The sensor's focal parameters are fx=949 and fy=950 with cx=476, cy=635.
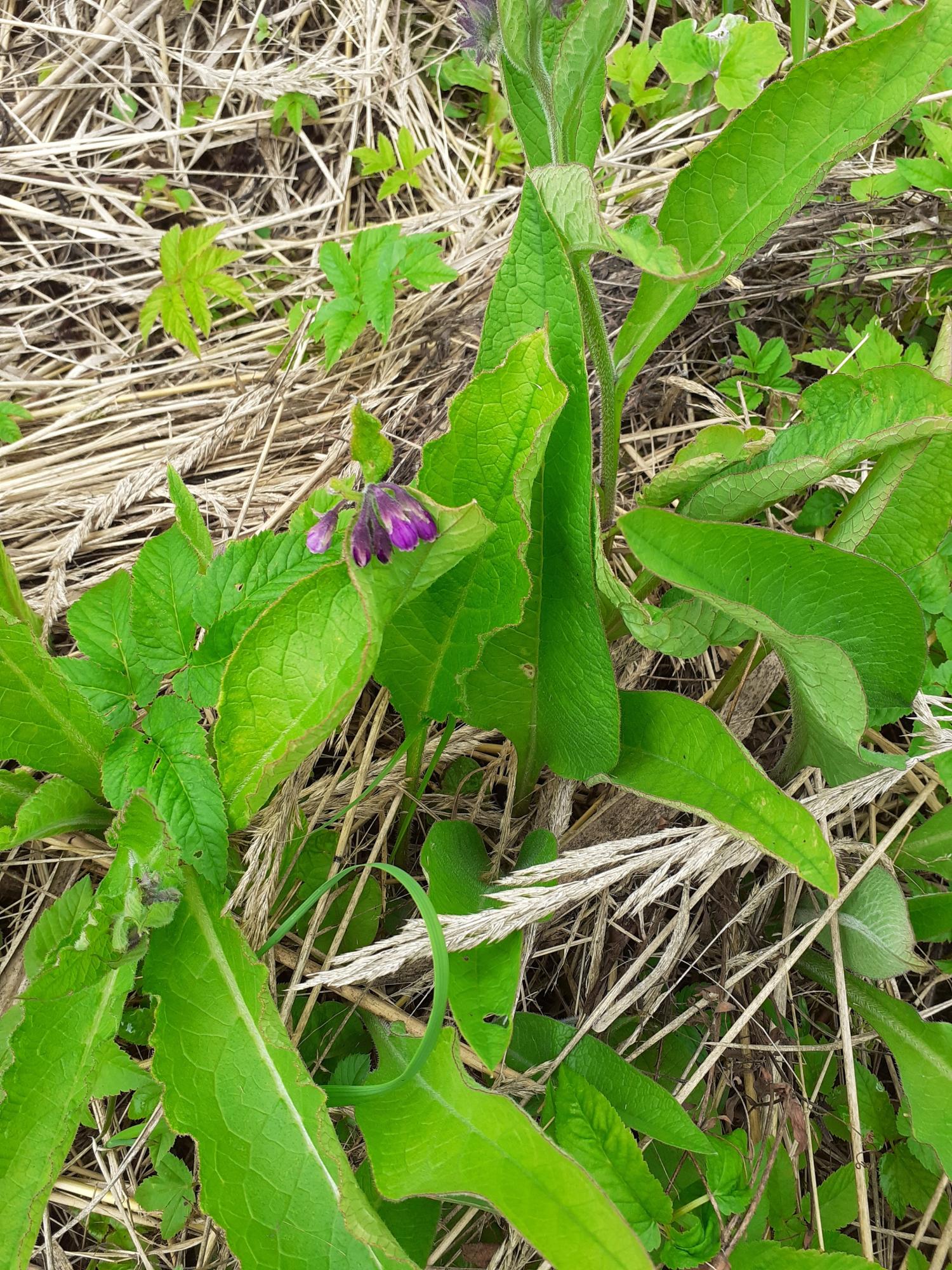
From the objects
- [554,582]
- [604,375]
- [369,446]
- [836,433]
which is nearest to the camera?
[369,446]

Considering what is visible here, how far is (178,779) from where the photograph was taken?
150 cm

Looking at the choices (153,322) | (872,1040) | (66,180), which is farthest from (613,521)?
(66,180)

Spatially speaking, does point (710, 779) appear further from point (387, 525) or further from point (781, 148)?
point (781, 148)

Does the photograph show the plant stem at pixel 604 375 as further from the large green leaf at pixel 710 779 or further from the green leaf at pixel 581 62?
the large green leaf at pixel 710 779

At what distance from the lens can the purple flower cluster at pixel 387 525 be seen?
3.96ft

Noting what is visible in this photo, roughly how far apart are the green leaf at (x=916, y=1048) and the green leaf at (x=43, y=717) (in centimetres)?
143

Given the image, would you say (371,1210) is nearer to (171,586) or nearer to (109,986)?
(109,986)

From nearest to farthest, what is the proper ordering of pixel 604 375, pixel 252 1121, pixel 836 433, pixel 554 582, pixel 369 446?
pixel 369 446 → pixel 252 1121 → pixel 836 433 → pixel 554 582 → pixel 604 375

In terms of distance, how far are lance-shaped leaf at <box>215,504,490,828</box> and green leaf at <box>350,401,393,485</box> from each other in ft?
0.33

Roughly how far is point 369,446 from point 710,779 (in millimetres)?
711

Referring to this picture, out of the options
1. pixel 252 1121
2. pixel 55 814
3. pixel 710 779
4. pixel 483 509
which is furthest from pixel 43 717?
pixel 710 779

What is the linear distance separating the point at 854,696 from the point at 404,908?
952mm

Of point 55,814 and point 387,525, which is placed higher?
point 387,525

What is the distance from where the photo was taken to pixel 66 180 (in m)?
2.94
